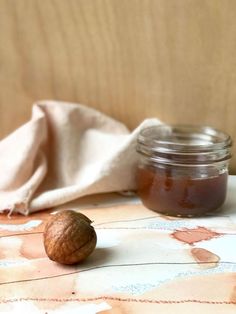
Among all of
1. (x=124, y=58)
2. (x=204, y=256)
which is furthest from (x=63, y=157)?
(x=204, y=256)

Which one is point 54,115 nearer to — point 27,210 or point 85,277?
point 27,210

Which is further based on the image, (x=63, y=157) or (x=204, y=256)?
(x=63, y=157)

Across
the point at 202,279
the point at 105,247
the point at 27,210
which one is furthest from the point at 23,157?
the point at 202,279

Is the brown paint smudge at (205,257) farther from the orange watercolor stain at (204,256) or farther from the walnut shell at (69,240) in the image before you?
the walnut shell at (69,240)

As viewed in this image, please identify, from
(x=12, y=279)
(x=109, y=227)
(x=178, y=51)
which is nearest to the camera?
(x=12, y=279)

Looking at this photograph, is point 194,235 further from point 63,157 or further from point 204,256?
point 63,157

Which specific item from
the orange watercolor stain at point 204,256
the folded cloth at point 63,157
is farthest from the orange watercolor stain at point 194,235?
the folded cloth at point 63,157
